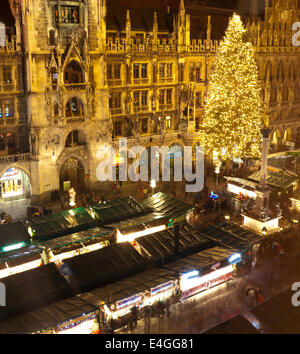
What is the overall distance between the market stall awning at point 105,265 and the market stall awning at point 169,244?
85cm

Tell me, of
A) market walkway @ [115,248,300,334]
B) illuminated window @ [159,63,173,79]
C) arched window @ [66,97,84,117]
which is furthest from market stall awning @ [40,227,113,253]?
illuminated window @ [159,63,173,79]

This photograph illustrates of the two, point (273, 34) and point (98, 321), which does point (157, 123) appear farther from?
point (98, 321)

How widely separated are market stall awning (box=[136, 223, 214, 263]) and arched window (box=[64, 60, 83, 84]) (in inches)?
758

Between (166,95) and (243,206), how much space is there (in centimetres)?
1795

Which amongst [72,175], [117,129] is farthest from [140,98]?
[72,175]

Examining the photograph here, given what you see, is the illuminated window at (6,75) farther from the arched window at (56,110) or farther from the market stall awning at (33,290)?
the market stall awning at (33,290)

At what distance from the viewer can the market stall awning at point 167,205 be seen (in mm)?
28453

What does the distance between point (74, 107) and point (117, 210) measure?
45.2ft

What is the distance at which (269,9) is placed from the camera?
51188 mm

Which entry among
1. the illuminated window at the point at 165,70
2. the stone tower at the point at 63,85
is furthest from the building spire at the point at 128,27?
the illuminated window at the point at 165,70

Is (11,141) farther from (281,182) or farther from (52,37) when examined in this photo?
(281,182)

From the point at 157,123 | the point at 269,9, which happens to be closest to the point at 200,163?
the point at 157,123

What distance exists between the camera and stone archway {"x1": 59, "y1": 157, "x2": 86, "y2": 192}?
129 feet

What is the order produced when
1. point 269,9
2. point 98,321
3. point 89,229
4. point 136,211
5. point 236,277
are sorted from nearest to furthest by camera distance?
1. point 98,321
2. point 236,277
3. point 89,229
4. point 136,211
5. point 269,9
